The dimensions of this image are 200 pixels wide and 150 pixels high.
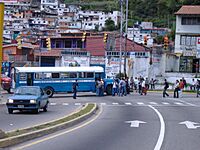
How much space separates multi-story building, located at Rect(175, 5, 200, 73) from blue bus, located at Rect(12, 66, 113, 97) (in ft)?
129

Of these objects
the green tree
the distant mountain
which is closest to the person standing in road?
the distant mountain

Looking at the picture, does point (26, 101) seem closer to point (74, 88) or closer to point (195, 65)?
point (74, 88)

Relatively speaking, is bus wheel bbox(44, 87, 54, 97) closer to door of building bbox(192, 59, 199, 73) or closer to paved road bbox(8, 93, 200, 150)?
paved road bbox(8, 93, 200, 150)

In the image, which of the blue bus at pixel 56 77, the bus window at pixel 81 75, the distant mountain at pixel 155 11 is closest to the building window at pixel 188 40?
the distant mountain at pixel 155 11

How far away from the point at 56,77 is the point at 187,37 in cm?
4414

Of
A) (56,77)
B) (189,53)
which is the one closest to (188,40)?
(189,53)

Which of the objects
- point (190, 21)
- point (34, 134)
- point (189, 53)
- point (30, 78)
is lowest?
point (34, 134)

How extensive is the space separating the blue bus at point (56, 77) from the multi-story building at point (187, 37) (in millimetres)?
39341

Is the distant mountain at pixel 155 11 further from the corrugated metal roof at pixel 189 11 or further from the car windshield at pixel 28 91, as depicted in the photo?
the car windshield at pixel 28 91

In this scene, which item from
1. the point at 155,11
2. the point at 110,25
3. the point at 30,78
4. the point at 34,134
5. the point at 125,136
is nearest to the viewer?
the point at 34,134

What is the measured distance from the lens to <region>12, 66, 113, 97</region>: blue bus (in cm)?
4541

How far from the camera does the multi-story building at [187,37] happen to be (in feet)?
280

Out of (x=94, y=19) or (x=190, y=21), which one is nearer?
(x=190, y=21)

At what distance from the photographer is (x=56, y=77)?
46188mm
